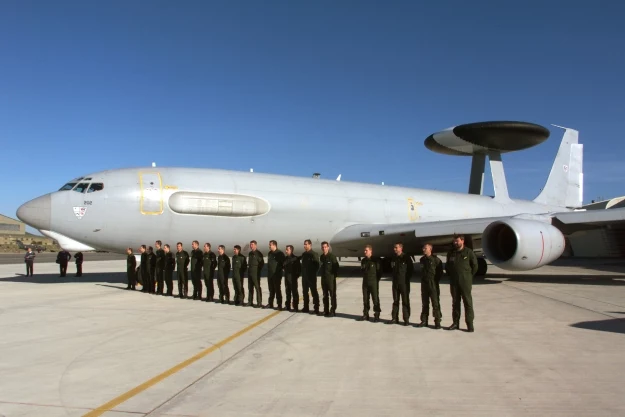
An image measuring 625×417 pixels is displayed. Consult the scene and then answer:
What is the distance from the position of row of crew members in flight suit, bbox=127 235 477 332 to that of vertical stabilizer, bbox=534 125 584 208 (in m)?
20.2

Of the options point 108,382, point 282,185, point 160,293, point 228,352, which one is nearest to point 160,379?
point 108,382

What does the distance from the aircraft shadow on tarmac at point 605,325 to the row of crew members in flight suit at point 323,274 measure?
2160mm

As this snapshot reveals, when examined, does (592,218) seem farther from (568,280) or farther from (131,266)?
(131,266)

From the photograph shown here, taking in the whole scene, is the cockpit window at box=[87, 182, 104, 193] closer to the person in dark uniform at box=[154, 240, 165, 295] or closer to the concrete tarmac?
the person in dark uniform at box=[154, 240, 165, 295]

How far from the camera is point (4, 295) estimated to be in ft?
42.7

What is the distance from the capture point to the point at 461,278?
8109 millimetres

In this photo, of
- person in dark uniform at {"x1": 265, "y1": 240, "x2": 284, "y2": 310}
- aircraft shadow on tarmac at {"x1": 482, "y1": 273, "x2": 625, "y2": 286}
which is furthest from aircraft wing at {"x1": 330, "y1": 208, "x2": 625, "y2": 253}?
person in dark uniform at {"x1": 265, "y1": 240, "x2": 284, "y2": 310}

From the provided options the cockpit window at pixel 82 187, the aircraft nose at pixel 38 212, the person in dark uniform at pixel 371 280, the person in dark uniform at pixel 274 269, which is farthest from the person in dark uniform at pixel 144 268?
the person in dark uniform at pixel 371 280

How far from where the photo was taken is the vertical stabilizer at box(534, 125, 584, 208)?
27031 mm

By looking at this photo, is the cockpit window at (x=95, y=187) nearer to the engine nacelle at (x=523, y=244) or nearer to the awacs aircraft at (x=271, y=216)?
the awacs aircraft at (x=271, y=216)

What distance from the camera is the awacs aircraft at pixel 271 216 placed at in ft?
44.8

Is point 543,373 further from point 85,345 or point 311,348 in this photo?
point 85,345

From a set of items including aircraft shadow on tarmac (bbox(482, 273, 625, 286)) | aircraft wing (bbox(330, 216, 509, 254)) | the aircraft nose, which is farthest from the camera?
aircraft shadow on tarmac (bbox(482, 273, 625, 286))

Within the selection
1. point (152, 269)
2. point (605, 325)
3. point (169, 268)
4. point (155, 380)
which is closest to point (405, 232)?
point (169, 268)
